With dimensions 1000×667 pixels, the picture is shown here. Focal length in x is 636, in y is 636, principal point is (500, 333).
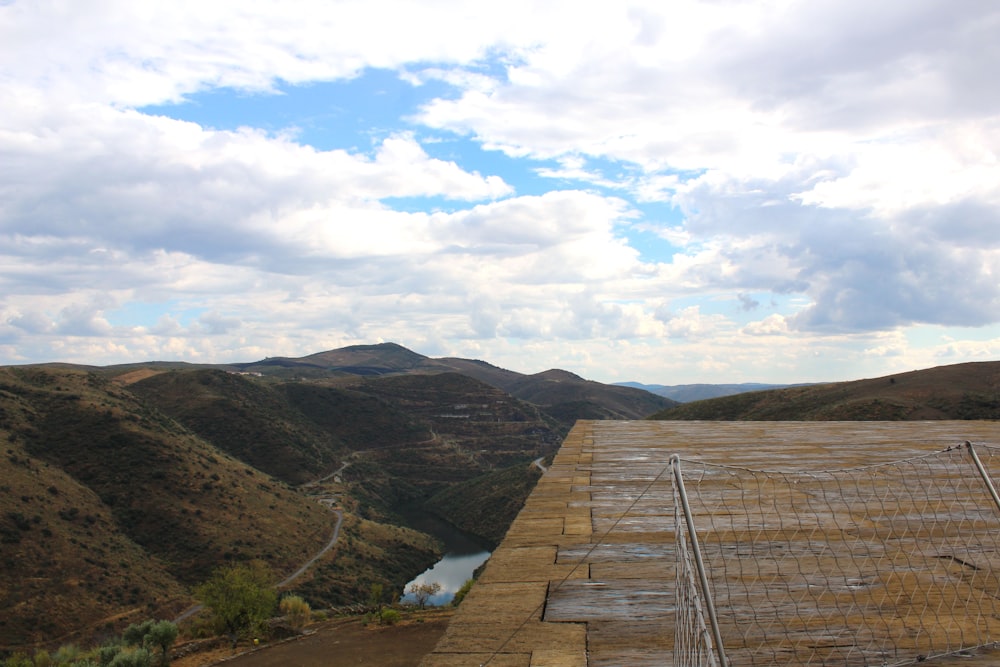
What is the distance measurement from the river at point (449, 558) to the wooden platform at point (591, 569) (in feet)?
138

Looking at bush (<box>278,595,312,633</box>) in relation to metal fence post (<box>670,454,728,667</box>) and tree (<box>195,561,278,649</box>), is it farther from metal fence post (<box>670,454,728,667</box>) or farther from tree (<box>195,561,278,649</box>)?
metal fence post (<box>670,454,728,667</box>)

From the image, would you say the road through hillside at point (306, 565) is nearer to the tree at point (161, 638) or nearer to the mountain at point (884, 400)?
the tree at point (161, 638)

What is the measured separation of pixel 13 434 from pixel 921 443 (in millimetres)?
57738

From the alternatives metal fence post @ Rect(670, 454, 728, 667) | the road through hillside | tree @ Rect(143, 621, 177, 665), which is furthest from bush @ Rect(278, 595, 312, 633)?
metal fence post @ Rect(670, 454, 728, 667)

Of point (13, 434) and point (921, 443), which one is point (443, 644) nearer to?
point (921, 443)

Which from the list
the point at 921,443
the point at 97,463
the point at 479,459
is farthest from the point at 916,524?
the point at 479,459

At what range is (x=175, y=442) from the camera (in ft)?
180

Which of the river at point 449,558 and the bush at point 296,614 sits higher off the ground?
the bush at point 296,614

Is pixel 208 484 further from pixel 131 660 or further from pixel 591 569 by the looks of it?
pixel 591 569

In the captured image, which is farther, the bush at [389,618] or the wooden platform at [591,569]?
the bush at [389,618]

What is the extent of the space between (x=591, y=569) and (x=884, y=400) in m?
53.6

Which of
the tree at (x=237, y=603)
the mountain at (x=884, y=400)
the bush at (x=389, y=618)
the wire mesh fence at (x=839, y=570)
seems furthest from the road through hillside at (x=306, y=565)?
the wire mesh fence at (x=839, y=570)

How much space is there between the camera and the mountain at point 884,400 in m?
45.9

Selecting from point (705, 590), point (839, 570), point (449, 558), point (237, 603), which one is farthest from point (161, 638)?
point (449, 558)
